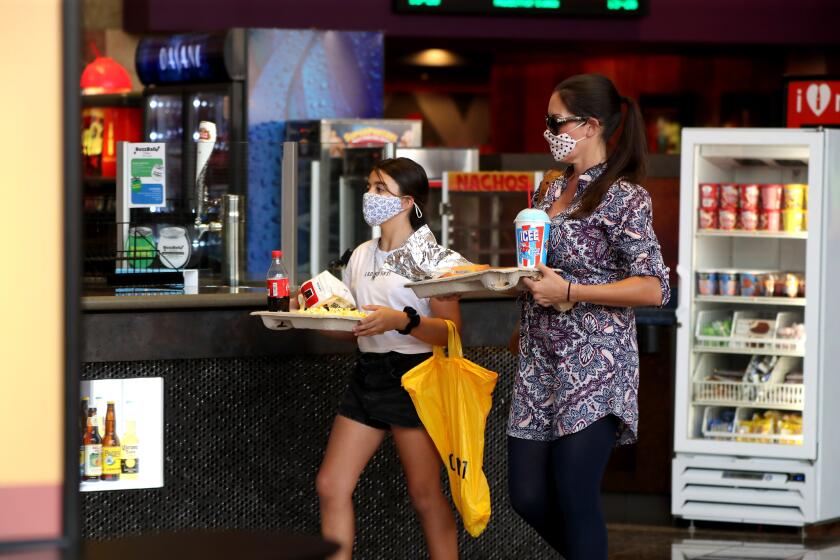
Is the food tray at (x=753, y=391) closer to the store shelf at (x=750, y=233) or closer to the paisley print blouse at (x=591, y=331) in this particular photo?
the store shelf at (x=750, y=233)

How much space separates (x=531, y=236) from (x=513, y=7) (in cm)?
709

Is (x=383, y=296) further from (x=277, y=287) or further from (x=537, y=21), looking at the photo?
(x=537, y=21)

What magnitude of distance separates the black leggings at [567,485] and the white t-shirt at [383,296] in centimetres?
60

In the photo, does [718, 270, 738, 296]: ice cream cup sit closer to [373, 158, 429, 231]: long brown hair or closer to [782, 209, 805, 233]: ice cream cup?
[782, 209, 805, 233]: ice cream cup

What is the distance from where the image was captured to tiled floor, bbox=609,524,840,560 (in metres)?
5.74

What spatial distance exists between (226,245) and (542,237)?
2205mm

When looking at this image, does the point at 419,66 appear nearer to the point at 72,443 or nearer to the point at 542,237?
the point at 542,237

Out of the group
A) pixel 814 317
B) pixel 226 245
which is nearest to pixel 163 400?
pixel 226 245

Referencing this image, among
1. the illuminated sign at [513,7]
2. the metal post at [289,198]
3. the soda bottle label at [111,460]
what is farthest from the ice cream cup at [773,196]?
the illuminated sign at [513,7]

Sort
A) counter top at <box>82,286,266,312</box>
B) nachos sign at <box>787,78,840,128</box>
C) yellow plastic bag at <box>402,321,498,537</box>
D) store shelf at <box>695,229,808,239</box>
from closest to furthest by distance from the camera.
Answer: yellow plastic bag at <box>402,321,498,537</box>
counter top at <box>82,286,266,312</box>
store shelf at <box>695,229,808,239</box>
nachos sign at <box>787,78,840,128</box>

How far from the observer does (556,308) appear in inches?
131

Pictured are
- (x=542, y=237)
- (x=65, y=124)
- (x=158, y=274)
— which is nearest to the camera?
(x=65, y=124)

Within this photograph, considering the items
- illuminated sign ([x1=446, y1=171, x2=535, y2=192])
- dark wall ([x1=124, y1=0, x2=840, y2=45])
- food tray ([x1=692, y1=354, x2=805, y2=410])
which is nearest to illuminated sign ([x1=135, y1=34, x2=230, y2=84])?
dark wall ([x1=124, y1=0, x2=840, y2=45])

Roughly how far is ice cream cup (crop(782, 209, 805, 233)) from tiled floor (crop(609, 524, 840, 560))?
1520mm
